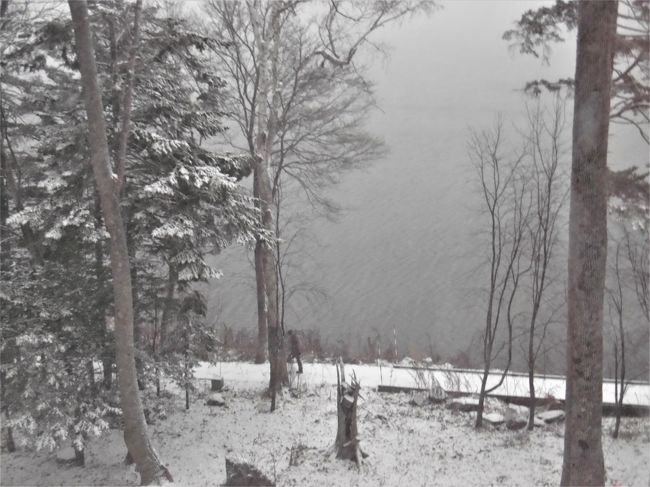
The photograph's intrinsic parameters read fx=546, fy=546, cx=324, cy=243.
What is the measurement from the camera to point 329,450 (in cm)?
834

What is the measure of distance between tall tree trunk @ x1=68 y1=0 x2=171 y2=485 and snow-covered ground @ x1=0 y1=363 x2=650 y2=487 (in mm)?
1183

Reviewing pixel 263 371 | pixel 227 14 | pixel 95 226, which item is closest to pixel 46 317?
pixel 95 226

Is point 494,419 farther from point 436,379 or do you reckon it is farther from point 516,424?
point 436,379

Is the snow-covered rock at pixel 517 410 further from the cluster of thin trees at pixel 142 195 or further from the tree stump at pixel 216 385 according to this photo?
the tree stump at pixel 216 385

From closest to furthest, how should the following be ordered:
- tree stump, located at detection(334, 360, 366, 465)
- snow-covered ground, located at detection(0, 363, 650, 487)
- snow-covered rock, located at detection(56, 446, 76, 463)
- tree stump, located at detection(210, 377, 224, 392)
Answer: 1. snow-covered ground, located at detection(0, 363, 650, 487)
2. tree stump, located at detection(334, 360, 366, 465)
3. snow-covered rock, located at detection(56, 446, 76, 463)
4. tree stump, located at detection(210, 377, 224, 392)

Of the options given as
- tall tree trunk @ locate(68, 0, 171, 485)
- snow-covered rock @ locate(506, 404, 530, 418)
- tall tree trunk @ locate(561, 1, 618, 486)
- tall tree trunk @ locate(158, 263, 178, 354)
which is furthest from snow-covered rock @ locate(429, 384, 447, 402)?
tall tree trunk @ locate(68, 0, 171, 485)

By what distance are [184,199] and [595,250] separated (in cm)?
563

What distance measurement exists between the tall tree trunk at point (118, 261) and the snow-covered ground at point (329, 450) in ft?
3.88

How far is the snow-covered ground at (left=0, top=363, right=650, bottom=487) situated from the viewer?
7.75m

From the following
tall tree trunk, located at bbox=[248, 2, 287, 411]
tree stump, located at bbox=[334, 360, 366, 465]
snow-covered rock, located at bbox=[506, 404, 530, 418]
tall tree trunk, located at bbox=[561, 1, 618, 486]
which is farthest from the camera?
tall tree trunk, located at bbox=[248, 2, 287, 411]

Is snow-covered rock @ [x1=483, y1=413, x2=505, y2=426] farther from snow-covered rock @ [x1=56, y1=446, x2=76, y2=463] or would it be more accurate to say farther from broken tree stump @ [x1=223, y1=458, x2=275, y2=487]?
snow-covered rock @ [x1=56, y1=446, x2=76, y2=463]

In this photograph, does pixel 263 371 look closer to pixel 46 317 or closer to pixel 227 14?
pixel 46 317

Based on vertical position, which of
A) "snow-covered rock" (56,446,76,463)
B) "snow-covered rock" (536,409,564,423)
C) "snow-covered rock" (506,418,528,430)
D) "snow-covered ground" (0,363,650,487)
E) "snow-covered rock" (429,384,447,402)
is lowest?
"snow-covered rock" (56,446,76,463)

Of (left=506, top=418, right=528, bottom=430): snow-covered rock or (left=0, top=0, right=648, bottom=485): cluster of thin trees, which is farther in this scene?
(left=506, top=418, right=528, bottom=430): snow-covered rock
